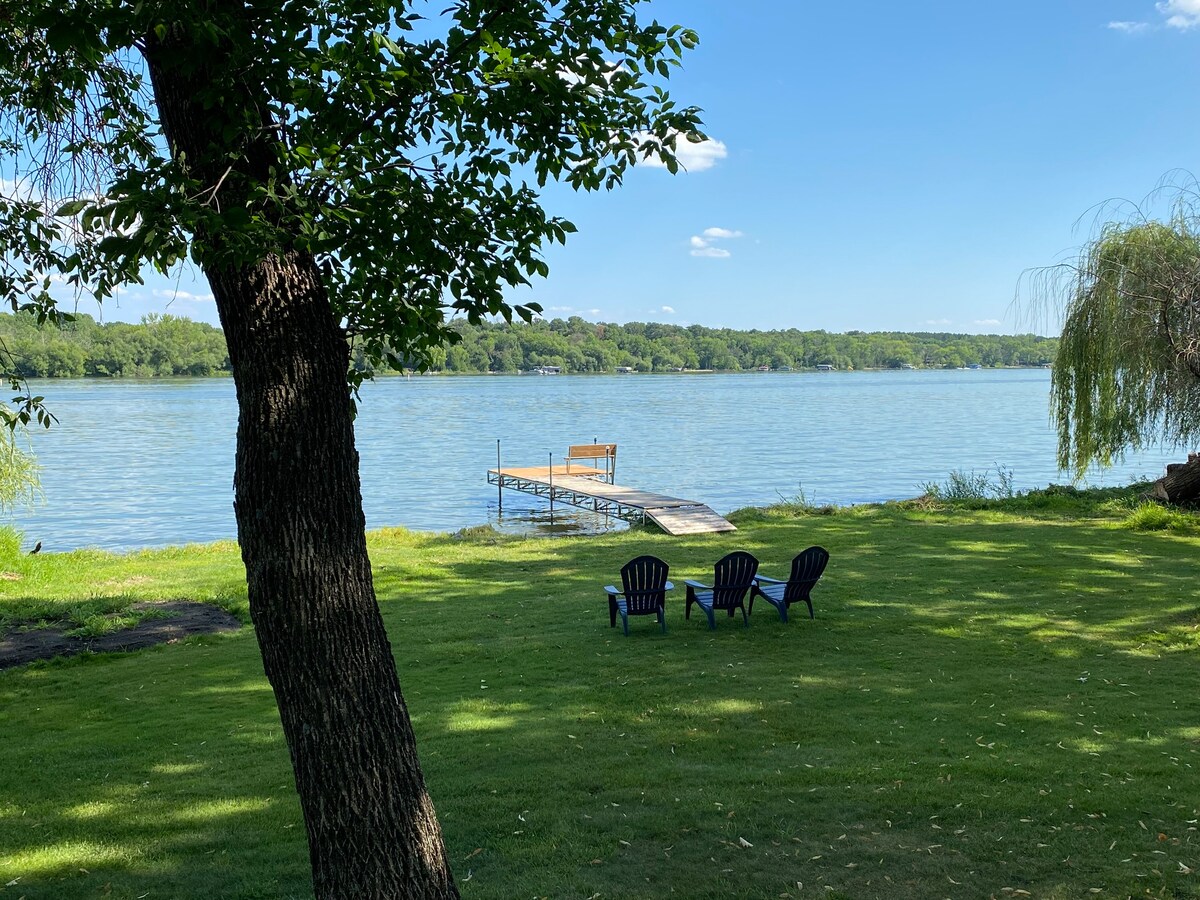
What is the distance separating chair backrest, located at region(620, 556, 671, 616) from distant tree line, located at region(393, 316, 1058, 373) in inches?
4262

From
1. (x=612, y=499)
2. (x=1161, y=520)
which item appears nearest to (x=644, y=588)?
(x=1161, y=520)

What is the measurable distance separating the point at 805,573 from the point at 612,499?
16.2 metres

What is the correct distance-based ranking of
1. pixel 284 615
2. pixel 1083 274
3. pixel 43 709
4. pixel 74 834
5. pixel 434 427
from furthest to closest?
pixel 434 427 → pixel 1083 274 → pixel 43 709 → pixel 74 834 → pixel 284 615

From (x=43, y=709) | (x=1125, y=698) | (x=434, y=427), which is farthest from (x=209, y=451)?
(x=1125, y=698)

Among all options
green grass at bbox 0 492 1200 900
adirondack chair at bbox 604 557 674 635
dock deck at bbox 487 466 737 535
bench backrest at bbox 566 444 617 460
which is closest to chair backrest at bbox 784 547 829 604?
green grass at bbox 0 492 1200 900

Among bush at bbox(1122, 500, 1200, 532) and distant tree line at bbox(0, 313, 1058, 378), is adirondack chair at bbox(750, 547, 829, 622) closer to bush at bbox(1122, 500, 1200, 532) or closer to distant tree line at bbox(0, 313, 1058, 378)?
bush at bbox(1122, 500, 1200, 532)

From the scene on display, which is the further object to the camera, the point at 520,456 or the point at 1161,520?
the point at 520,456

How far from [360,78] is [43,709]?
22.5ft

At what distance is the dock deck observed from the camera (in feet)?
66.3

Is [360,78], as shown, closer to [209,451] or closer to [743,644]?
[743,644]

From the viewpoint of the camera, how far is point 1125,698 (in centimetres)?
726

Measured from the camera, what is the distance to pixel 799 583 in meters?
10.5

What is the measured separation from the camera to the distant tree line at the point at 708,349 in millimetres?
131250

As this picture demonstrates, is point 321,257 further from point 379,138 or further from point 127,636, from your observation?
point 127,636
